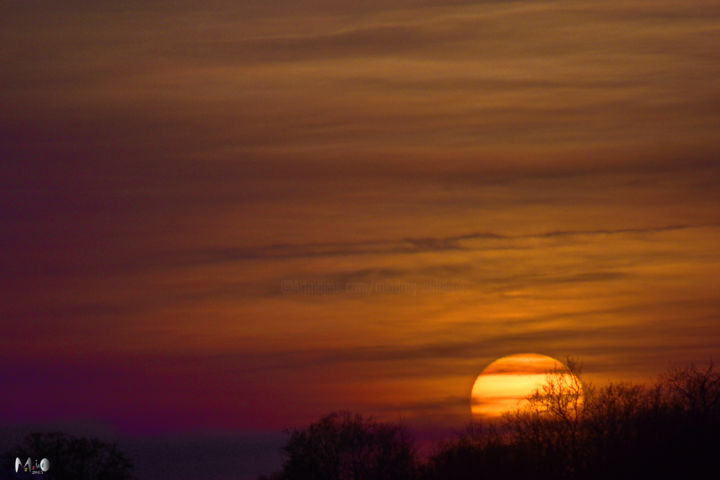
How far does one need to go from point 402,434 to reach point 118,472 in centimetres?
2781

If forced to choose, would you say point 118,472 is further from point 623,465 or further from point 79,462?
point 623,465

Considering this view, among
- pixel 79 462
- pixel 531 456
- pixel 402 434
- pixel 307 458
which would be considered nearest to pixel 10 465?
pixel 79 462

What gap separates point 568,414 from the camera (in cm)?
6656

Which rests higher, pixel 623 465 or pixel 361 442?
pixel 361 442

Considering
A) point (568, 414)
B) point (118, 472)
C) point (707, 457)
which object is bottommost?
point (707, 457)

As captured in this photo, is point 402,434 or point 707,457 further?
point 402,434
